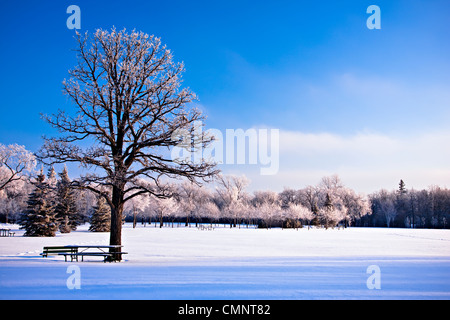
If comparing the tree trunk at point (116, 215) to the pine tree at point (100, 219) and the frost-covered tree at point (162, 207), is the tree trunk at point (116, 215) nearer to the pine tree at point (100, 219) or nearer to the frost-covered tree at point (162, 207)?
the pine tree at point (100, 219)

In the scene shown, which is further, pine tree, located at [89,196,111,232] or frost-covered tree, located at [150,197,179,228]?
frost-covered tree, located at [150,197,179,228]

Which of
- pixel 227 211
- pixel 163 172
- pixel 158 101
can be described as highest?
pixel 158 101

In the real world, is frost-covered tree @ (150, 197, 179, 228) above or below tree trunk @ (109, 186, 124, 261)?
below

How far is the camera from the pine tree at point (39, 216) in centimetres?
3919

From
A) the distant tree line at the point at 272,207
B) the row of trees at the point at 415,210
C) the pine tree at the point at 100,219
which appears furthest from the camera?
the row of trees at the point at 415,210

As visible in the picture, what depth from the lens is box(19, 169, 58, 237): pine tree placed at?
129 feet

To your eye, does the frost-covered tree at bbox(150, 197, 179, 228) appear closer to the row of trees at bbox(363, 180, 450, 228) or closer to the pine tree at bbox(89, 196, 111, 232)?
the pine tree at bbox(89, 196, 111, 232)

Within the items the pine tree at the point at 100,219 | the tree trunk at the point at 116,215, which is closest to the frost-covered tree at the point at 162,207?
the pine tree at the point at 100,219

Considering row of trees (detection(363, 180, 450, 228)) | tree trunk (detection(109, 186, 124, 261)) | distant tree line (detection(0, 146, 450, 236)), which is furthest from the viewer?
row of trees (detection(363, 180, 450, 228))

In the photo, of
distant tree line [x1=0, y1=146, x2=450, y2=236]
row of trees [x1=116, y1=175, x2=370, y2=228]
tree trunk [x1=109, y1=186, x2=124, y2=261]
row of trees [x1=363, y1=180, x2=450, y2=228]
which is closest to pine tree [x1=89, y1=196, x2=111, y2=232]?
distant tree line [x1=0, y1=146, x2=450, y2=236]
